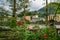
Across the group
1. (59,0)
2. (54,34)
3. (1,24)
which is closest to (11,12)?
(1,24)

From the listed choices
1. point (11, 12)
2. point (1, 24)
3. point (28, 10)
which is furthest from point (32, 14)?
point (1, 24)

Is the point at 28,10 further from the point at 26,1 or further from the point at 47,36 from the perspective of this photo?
the point at 47,36

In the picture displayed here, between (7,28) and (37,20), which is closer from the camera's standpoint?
(7,28)

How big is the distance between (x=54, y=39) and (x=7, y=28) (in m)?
1.29

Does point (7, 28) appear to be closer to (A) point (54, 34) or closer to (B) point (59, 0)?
(A) point (54, 34)

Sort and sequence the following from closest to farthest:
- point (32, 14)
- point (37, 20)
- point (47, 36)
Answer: point (47, 36), point (37, 20), point (32, 14)

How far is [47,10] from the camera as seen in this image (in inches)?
209

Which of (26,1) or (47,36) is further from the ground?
(26,1)

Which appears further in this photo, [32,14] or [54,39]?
[32,14]

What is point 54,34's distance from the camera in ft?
11.4

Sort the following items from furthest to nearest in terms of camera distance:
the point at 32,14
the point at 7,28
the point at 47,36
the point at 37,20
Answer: the point at 32,14, the point at 37,20, the point at 7,28, the point at 47,36

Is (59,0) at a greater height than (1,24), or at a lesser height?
greater

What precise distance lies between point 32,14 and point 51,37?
1757 mm

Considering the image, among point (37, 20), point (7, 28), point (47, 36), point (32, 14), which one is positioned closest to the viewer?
point (47, 36)
